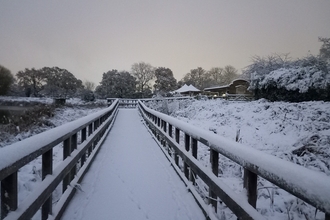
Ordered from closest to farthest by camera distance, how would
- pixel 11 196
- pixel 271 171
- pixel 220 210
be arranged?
pixel 271 171, pixel 11 196, pixel 220 210

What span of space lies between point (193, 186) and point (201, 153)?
3664 mm

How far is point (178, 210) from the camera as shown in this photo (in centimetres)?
288

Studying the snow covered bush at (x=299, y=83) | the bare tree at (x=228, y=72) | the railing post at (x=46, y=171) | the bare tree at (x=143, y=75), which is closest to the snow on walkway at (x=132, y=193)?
the railing post at (x=46, y=171)

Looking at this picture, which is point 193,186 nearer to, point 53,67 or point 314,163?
point 314,163

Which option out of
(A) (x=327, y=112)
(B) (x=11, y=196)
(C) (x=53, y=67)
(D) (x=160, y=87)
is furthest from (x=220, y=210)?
(C) (x=53, y=67)

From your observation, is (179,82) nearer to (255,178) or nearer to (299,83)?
(299,83)

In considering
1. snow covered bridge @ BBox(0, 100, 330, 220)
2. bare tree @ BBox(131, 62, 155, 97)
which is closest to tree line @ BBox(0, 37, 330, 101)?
bare tree @ BBox(131, 62, 155, 97)

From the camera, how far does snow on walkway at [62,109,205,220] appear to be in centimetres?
276

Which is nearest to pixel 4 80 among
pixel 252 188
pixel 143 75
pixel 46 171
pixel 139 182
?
pixel 139 182

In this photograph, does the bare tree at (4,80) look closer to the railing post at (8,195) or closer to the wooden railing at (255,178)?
the railing post at (8,195)

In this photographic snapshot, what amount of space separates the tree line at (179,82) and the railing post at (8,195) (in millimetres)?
13669

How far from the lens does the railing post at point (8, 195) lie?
1482mm

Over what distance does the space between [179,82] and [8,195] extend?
248 feet

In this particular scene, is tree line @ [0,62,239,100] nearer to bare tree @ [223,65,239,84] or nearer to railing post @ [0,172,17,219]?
bare tree @ [223,65,239,84]
